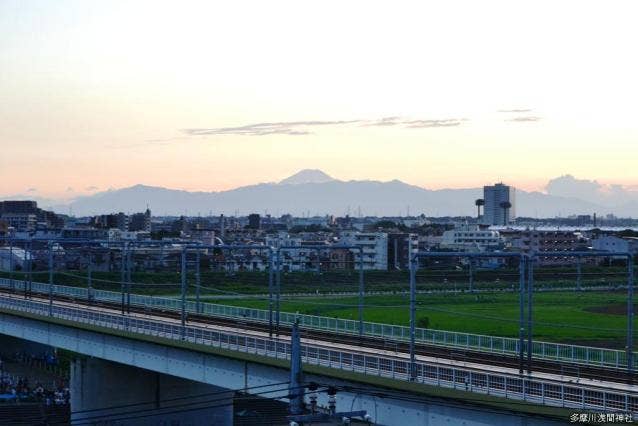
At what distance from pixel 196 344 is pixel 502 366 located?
50.4 feet

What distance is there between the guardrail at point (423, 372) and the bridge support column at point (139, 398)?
3.18 m

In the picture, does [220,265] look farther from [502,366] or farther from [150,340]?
[502,366]

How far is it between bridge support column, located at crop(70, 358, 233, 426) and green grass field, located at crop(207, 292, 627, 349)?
1055 inches

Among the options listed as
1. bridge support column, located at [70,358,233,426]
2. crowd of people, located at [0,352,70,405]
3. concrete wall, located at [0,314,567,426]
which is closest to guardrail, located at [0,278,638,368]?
bridge support column, located at [70,358,233,426]

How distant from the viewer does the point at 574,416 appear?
3136 centimetres

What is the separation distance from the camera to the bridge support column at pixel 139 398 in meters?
59.4

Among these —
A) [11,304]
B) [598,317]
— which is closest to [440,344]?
[11,304]

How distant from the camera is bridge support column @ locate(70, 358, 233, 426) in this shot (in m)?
59.4

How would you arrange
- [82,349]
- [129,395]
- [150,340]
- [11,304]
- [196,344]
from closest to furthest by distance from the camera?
[196,344] < [150,340] < [129,395] < [82,349] < [11,304]

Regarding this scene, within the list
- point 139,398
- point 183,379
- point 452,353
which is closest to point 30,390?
point 139,398

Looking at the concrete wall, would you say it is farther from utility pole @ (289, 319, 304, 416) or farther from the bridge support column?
utility pole @ (289, 319, 304, 416)

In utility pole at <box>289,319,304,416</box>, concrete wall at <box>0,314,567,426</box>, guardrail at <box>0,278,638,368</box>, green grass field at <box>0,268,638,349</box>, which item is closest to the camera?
utility pole at <box>289,319,304,416</box>

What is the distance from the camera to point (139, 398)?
6144 cm

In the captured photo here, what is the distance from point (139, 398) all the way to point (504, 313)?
55.8 metres
